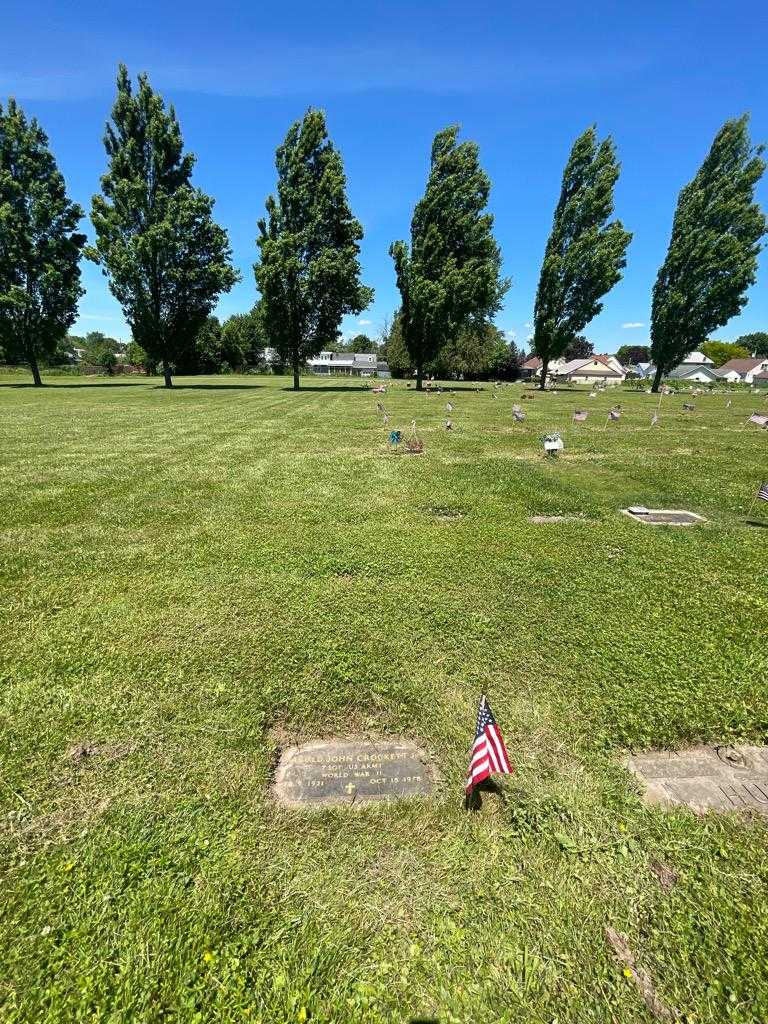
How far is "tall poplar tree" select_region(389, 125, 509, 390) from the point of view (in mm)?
33125

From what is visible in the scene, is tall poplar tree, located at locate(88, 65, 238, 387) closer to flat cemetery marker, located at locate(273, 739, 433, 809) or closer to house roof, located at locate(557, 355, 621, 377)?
flat cemetery marker, located at locate(273, 739, 433, 809)

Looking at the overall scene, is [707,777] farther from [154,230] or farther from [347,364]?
[347,364]

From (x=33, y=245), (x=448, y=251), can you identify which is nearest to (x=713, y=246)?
(x=448, y=251)

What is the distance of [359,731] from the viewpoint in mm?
3479

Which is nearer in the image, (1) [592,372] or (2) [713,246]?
(2) [713,246]

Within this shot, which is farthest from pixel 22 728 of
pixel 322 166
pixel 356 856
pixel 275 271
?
pixel 322 166

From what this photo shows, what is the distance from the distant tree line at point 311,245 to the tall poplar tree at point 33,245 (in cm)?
10

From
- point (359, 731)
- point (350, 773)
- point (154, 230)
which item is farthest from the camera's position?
point (154, 230)

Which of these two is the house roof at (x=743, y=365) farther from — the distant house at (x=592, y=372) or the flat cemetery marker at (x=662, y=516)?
the flat cemetery marker at (x=662, y=516)

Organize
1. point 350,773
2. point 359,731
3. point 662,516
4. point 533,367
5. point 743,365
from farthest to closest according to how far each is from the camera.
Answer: point 533,367 → point 743,365 → point 662,516 → point 359,731 → point 350,773

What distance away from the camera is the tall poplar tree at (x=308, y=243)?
106 ft

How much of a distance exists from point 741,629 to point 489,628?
2.74m

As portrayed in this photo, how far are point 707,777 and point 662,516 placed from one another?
606 cm

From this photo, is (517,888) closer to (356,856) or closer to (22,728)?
(356,856)
